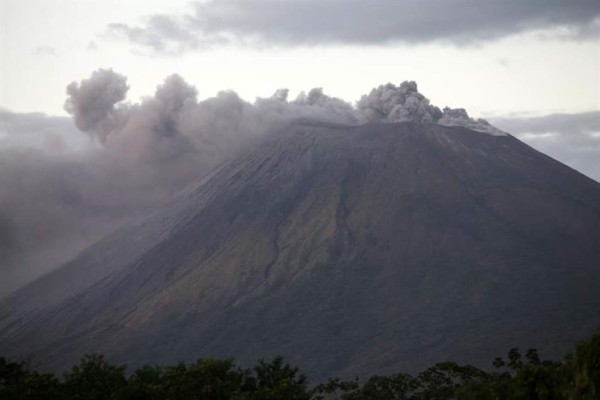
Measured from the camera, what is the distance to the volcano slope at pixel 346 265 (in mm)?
109750

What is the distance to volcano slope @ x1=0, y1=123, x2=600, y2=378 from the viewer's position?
360 ft

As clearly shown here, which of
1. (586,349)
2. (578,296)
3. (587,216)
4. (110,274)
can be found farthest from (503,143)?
(586,349)

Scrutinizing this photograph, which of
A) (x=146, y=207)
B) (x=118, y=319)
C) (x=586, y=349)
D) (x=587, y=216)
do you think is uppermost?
(x=146, y=207)

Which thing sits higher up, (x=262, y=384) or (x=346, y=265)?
(x=346, y=265)

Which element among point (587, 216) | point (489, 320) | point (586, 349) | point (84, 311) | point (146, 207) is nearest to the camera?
point (586, 349)

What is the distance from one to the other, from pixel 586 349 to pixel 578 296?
83142 mm

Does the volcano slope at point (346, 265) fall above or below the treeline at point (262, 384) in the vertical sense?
above

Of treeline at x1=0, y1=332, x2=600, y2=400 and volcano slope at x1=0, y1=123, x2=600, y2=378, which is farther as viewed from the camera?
volcano slope at x1=0, y1=123, x2=600, y2=378

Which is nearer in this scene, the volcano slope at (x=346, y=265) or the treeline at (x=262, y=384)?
the treeline at (x=262, y=384)

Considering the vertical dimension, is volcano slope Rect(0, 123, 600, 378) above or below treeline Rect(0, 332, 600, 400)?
above

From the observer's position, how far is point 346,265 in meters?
124

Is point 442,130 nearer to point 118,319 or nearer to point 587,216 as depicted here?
point 587,216

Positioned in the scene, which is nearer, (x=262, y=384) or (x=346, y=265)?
(x=262, y=384)

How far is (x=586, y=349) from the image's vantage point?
33438 millimetres
